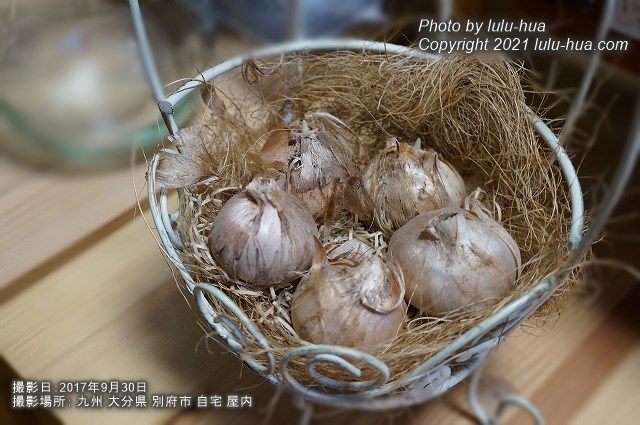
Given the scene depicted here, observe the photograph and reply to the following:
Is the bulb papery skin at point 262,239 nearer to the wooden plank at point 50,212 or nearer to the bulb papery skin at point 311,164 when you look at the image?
the bulb papery skin at point 311,164

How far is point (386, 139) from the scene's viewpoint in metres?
0.54

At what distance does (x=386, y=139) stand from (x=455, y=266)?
0.16 meters

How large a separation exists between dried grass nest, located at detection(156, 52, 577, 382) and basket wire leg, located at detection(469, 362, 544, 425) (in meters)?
0.06

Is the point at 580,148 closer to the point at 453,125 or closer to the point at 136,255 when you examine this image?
the point at 453,125

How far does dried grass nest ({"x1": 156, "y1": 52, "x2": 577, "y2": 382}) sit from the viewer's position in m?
0.42

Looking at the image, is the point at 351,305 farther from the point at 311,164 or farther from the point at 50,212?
the point at 50,212

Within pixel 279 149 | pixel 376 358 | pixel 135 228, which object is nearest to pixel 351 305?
pixel 376 358

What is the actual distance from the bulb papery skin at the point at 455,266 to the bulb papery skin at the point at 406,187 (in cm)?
5

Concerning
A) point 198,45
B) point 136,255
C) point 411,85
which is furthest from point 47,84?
point 411,85

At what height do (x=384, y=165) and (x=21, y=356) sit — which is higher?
(x=384, y=165)

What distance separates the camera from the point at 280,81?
0.56 metres

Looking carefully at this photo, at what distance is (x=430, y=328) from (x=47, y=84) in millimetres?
556

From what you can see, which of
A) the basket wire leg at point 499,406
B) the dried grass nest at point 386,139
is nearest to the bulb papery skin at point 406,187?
the dried grass nest at point 386,139

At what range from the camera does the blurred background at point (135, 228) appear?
48cm
